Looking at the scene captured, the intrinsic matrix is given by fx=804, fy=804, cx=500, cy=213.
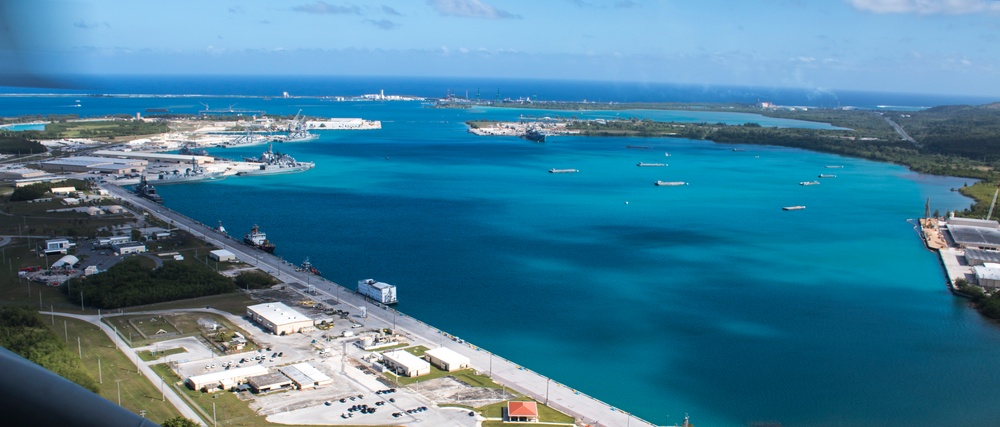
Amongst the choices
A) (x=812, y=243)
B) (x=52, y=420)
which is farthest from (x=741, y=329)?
(x=52, y=420)

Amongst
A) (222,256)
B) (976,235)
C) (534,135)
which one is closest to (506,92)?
(534,135)

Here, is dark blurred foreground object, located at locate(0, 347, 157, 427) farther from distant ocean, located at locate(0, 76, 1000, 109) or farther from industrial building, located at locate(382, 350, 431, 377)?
distant ocean, located at locate(0, 76, 1000, 109)

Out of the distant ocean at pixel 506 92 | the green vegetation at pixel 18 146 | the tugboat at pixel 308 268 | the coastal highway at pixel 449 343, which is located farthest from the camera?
the distant ocean at pixel 506 92

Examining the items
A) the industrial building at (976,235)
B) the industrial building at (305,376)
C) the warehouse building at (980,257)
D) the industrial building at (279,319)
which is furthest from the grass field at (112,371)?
the industrial building at (976,235)

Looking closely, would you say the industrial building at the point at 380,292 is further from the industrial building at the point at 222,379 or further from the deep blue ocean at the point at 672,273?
the industrial building at the point at 222,379

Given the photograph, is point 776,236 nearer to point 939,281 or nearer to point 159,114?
point 939,281

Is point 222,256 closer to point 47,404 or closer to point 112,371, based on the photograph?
point 112,371

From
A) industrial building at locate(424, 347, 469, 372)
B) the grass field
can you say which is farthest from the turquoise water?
the grass field
